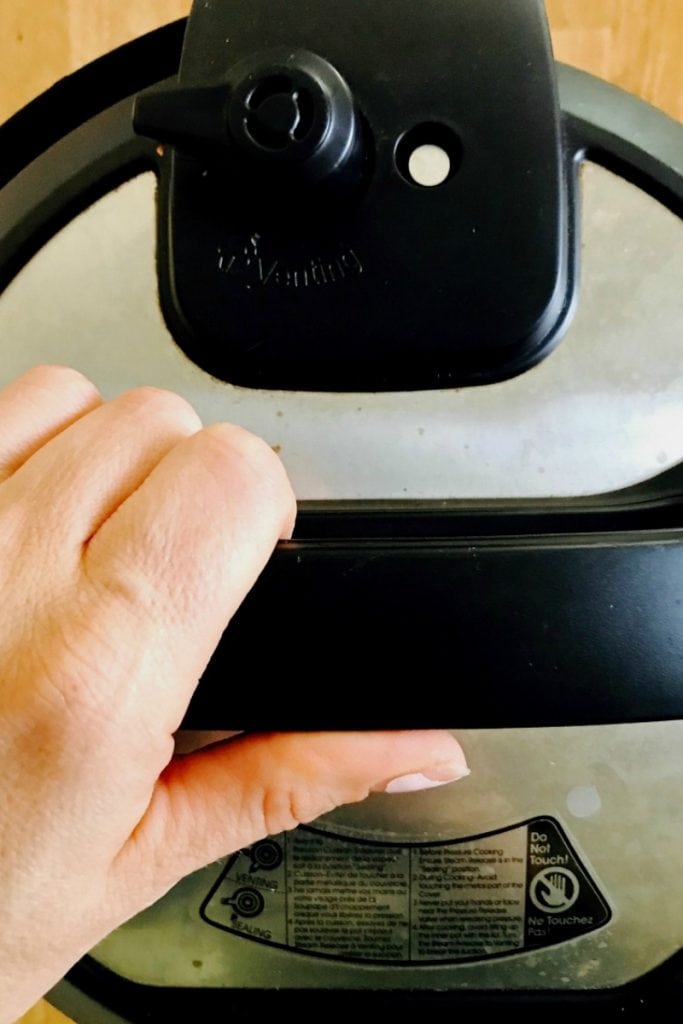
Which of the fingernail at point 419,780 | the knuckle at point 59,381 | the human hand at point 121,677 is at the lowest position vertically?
the fingernail at point 419,780

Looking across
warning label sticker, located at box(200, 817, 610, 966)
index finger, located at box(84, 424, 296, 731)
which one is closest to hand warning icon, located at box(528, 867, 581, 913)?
warning label sticker, located at box(200, 817, 610, 966)

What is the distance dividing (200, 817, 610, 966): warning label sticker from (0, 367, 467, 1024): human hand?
68mm

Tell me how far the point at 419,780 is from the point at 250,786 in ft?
0.19

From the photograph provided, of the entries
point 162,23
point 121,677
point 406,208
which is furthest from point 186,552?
point 162,23

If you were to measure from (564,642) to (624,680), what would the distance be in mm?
21

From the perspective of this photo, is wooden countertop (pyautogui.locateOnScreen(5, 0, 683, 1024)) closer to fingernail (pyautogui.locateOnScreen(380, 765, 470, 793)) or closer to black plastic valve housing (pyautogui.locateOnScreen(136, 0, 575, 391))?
black plastic valve housing (pyautogui.locateOnScreen(136, 0, 575, 391))

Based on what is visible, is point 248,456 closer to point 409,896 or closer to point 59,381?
point 59,381

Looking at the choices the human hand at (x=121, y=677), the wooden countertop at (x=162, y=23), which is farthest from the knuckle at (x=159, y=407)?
the wooden countertop at (x=162, y=23)

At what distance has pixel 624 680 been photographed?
274mm

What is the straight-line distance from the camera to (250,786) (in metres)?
0.29

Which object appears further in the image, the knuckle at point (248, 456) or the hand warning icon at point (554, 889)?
the hand warning icon at point (554, 889)

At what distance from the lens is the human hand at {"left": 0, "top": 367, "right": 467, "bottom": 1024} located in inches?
9.2

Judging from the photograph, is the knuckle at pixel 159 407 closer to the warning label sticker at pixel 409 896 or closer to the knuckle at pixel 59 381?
the knuckle at pixel 59 381

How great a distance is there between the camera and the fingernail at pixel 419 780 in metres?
0.31
